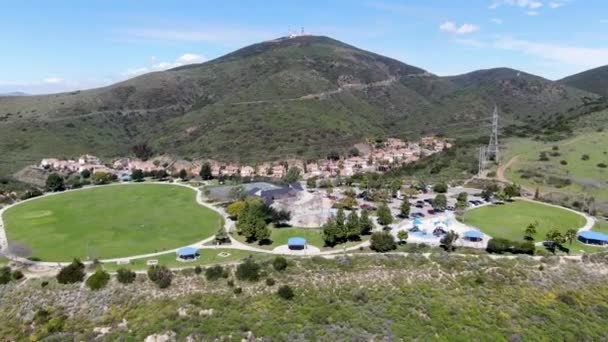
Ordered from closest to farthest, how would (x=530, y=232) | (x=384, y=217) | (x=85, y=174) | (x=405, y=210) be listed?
(x=530, y=232), (x=384, y=217), (x=405, y=210), (x=85, y=174)

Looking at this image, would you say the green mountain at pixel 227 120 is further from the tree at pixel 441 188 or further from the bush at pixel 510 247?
the bush at pixel 510 247

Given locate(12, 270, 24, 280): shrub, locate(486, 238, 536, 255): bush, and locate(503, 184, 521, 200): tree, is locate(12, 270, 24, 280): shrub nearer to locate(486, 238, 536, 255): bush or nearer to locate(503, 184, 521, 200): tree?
locate(486, 238, 536, 255): bush

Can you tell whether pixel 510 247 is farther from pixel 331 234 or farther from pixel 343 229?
pixel 331 234

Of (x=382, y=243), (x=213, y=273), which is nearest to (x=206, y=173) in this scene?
(x=213, y=273)

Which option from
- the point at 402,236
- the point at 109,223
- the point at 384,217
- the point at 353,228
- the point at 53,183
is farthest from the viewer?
the point at 53,183

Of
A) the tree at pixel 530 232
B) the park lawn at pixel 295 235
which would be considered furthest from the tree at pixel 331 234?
the tree at pixel 530 232

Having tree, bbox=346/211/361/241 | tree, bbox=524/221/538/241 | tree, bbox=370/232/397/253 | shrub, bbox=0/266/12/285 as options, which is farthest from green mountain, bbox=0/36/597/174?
shrub, bbox=0/266/12/285

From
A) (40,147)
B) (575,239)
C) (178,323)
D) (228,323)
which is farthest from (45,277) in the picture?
(40,147)
